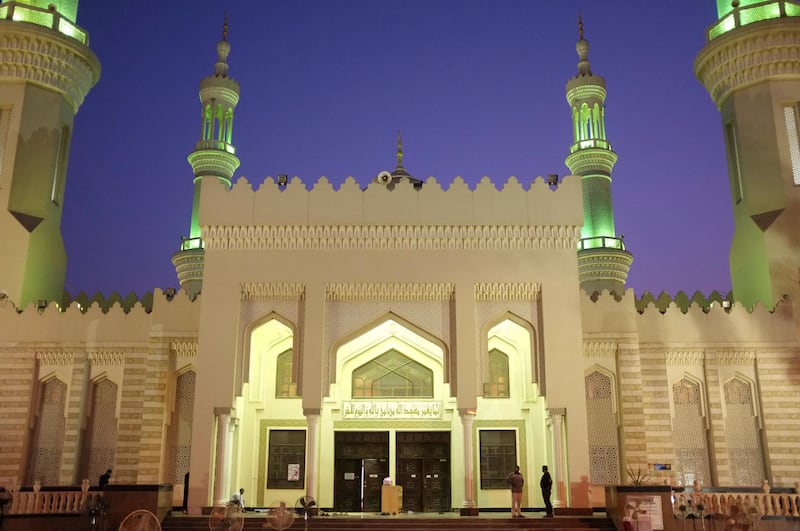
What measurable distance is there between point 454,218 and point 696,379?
22.6ft

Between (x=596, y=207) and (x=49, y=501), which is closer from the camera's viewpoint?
(x=49, y=501)

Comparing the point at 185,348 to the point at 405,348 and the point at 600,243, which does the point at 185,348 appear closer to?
the point at 405,348

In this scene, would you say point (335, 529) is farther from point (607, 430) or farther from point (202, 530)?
point (607, 430)

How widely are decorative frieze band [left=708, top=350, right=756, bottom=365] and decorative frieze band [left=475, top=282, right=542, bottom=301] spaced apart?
189 inches

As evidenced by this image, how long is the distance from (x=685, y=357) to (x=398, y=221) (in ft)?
24.6

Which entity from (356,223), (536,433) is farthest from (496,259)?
(536,433)

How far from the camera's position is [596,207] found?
27.2m

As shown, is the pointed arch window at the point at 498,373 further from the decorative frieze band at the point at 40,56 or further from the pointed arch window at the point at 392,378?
the decorative frieze band at the point at 40,56

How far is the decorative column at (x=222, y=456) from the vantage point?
1542 centimetres

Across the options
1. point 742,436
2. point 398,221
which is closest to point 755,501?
point 742,436

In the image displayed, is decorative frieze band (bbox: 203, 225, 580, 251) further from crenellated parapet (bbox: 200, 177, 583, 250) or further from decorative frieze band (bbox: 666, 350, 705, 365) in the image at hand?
decorative frieze band (bbox: 666, 350, 705, 365)

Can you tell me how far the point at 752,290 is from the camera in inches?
774

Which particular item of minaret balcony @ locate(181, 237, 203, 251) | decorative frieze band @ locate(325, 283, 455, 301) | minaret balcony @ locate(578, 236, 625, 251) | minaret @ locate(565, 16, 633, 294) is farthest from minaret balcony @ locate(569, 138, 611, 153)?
minaret balcony @ locate(181, 237, 203, 251)

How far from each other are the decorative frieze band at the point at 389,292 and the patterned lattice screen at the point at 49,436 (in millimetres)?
7251
